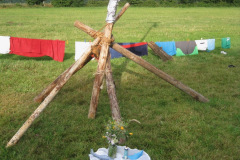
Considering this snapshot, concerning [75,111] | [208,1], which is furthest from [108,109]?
[208,1]

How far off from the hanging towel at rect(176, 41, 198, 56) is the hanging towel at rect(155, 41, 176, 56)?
212 millimetres

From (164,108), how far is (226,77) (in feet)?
12.5

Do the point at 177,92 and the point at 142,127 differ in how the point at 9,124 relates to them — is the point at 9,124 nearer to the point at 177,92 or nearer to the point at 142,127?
the point at 142,127

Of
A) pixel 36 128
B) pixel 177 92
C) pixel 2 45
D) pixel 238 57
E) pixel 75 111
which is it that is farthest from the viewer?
pixel 238 57

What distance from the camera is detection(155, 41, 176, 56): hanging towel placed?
1228 centimetres

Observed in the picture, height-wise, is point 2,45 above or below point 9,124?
above

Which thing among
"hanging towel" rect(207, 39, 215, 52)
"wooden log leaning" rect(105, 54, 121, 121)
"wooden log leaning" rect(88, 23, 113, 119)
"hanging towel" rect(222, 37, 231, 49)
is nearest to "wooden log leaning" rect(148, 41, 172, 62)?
"hanging towel" rect(207, 39, 215, 52)

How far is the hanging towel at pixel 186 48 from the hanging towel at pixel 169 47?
212mm

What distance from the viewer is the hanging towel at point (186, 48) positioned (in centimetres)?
1252

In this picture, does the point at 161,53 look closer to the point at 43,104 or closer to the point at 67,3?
the point at 43,104

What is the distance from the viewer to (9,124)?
5973 millimetres

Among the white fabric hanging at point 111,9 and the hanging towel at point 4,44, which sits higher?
the white fabric hanging at point 111,9

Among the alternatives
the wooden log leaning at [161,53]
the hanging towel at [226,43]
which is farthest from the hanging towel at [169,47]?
the hanging towel at [226,43]

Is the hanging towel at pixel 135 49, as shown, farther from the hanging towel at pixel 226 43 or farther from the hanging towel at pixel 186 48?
the hanging towel at pixel 226 43
